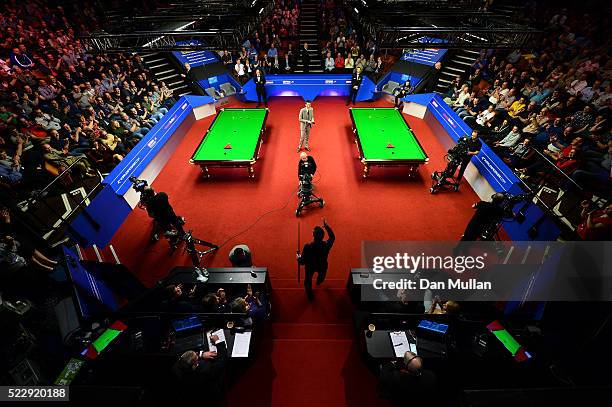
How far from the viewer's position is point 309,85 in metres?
12.6

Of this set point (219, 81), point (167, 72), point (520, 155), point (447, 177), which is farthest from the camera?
point (219, 81)

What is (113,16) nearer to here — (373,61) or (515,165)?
(373,61)

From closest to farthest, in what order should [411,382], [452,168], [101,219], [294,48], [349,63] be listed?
[411,382]
[101,219]
[452,168]
[349,63]
[294,48]

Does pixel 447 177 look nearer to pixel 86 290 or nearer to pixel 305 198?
pixel 305 198

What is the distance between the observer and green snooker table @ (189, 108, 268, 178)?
7516mm

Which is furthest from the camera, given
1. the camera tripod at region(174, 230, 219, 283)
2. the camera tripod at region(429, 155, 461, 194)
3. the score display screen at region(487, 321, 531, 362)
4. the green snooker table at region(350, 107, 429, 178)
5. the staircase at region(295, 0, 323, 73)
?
the staircase at region(295, 0, 323, 73)

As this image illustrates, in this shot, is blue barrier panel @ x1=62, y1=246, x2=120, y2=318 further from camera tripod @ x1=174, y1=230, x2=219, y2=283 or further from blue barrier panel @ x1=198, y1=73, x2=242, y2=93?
blue barrier panel @ x1=198, y1=73, x2=242, y2=93

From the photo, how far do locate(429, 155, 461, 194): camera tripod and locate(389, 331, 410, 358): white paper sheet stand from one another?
4.64 meters

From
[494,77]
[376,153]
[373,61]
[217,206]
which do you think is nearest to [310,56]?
[373,61]

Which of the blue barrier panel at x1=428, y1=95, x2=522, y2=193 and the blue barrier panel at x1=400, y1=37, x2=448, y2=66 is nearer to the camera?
the blue barrier panel at x1=428, y1=95, x2=522, y2=193

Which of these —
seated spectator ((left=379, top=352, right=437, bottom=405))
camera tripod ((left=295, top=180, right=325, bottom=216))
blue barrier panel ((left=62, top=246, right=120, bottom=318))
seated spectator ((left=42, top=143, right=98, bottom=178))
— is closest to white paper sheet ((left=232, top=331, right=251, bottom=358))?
seated spectator ((left=379, top=352, right=437, bottom=405))

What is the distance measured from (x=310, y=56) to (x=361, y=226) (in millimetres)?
10708

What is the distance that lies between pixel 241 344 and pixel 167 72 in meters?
11.7

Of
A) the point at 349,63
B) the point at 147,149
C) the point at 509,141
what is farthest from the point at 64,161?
the point at 349,63
